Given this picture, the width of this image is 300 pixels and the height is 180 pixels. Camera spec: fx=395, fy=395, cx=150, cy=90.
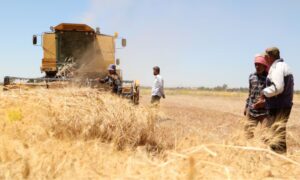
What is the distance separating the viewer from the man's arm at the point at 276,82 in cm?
528

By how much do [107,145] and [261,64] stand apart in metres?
3.07

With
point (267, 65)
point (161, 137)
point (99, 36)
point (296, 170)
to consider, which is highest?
point (99, 36)

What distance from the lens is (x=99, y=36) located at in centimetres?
1447

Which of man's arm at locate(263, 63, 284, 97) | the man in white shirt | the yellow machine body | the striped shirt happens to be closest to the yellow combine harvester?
the yellow machine body

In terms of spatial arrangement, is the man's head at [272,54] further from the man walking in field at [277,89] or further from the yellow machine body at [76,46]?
the yellow machine body at [76,46]

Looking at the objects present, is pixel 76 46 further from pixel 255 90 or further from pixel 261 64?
pixel 261 64

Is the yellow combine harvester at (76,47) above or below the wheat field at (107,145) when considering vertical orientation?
above

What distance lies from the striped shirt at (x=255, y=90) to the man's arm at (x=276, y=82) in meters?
0.54

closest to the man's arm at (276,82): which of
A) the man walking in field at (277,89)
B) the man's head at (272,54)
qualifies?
the man walking in field at (277,89)

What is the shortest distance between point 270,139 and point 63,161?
7.06ft

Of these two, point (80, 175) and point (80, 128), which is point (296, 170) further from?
point (80, 128)

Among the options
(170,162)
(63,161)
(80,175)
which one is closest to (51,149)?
(63,161)

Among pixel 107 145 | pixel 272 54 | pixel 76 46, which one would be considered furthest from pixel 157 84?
pixel 107 145

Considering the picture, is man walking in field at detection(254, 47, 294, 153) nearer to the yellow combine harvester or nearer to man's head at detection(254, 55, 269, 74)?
man's head at detection(254, 55, 269, 74)
